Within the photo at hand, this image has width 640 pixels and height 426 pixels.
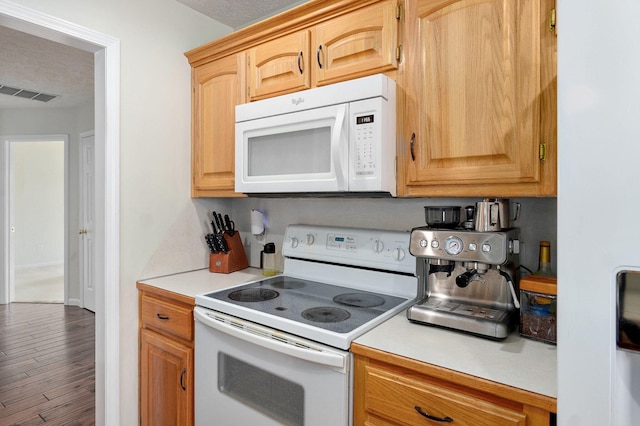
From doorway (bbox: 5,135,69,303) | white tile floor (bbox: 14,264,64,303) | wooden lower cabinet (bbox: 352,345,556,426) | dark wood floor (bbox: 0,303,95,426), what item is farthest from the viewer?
doorway (bbox: 5,135,69,303)

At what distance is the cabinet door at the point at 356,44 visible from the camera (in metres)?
1.42

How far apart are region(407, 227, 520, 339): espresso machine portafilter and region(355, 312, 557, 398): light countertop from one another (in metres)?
0.04

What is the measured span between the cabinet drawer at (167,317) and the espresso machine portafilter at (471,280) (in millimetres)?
1024

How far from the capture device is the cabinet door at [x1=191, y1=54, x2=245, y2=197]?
1.98 meters

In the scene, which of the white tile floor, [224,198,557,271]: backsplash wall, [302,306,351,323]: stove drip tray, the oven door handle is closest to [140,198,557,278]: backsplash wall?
[224,198,557,271]: backsplash wall

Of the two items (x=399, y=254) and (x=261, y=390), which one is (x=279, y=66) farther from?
(x=261, y=390)

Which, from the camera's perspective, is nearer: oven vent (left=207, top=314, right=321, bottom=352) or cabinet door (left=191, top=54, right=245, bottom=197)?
oven vent (left=207, top=314, right=321, bottom=352)

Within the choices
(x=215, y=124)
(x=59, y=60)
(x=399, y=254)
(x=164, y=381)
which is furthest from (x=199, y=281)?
(x=59, y=60)

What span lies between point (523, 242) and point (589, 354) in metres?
0.78

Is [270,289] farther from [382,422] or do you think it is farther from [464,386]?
[464,386]

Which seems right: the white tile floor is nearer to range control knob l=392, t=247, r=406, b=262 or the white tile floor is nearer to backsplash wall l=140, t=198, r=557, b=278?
backsplash wall l=140, t=198, r=557, b=278

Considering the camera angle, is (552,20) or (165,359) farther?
(165,359)

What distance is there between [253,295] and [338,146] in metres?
0.77

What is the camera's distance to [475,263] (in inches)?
47.0
